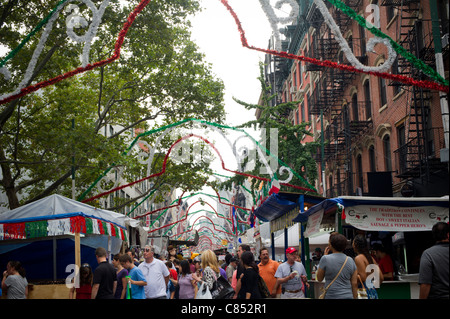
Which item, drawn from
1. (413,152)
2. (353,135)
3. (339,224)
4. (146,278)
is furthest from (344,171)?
(146,278)

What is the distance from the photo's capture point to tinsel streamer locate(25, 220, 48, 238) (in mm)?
12914

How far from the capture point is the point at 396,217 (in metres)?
12.4

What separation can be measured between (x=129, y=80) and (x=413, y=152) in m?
13.1

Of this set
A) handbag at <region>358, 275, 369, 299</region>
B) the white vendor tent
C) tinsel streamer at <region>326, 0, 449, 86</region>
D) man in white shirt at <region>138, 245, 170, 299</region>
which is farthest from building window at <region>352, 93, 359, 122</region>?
handbag at <region>358, 275, 369, 299</region>

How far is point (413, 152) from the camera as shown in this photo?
A: 20.1 m

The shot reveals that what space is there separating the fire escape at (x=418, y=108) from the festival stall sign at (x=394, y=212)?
5.69m

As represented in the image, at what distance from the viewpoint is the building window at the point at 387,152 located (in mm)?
24656

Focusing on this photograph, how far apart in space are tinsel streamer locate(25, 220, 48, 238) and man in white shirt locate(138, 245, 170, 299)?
2.62 meters

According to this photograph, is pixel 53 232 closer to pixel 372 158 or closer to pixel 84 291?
pixel 84 291

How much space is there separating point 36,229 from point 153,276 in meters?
3.12

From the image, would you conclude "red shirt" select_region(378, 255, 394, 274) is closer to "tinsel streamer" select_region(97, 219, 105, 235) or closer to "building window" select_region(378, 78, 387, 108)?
"tinsel streamer" select_region(97, 219, 105, 235)

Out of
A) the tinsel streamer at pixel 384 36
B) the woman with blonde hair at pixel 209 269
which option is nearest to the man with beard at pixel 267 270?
the woman with blonde hair at pixel 209 269

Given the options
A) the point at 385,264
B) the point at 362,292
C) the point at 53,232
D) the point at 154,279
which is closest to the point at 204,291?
the point at 154,279

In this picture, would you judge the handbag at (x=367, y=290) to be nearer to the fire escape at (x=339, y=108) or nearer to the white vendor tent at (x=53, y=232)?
the white vendor tent at (x=53, y=232)
